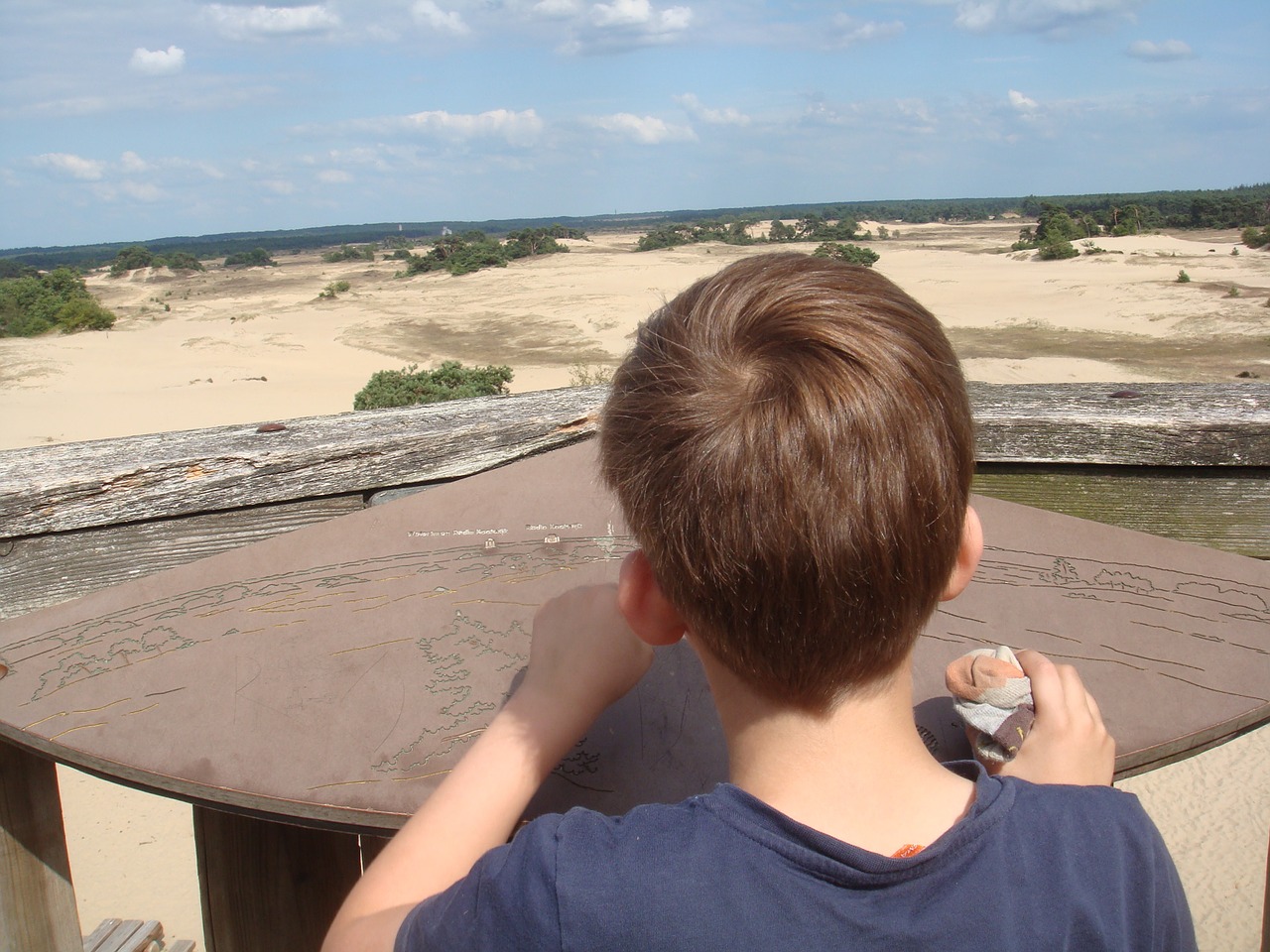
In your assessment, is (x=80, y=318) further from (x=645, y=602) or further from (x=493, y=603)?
(x=645, y=602)

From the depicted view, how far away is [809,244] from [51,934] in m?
38.6

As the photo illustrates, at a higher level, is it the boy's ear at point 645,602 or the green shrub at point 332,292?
the green shrub at point 332,292

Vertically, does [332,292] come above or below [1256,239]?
below

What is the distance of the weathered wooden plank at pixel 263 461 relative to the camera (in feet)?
4.75

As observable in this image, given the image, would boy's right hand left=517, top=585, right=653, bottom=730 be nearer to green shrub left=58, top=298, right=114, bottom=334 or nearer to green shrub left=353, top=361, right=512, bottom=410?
green shrub left=353, top=361, right=512, bottom=410

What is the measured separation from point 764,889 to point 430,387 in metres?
9.13

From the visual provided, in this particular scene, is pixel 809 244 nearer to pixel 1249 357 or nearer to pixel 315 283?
pixel 315 283

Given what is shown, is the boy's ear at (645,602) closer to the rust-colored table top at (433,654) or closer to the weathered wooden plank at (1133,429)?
the rust-colored table top at (433,654)

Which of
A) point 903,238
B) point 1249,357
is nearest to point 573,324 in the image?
point 1249,357

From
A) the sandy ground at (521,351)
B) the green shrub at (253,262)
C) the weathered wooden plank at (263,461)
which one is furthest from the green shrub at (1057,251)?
the green shrub at (253,262)

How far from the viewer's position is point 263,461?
5.06 ft

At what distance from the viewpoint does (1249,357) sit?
1340 centimetres

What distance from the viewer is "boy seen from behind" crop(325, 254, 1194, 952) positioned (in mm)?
706

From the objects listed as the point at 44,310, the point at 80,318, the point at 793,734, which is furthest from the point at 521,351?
the point at 793,734
